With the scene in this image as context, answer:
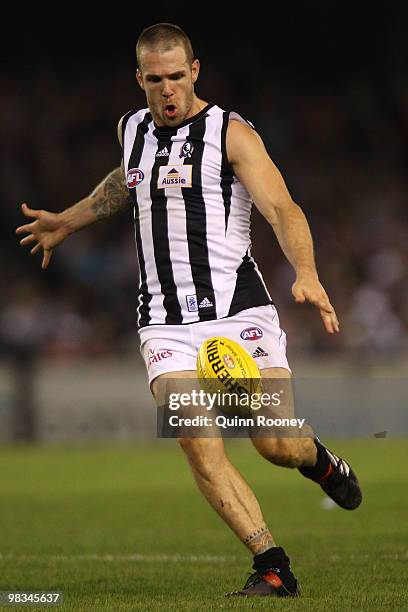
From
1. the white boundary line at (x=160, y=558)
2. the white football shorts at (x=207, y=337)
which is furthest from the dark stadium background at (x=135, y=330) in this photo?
the white football shorts at (x=207, y=337)

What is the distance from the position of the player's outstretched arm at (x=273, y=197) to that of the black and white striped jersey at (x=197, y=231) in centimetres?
9

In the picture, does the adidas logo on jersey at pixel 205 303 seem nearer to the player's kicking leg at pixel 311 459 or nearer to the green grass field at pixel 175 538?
the player's kicking leg at pixel 311 459

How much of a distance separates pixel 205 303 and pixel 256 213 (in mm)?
13012

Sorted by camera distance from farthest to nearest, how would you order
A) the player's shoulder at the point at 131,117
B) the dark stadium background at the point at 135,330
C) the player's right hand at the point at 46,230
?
the dark stadium background at the point at 135,330, the player's right hand at the point at 46,230, the player's shoulder at the point at 131,117

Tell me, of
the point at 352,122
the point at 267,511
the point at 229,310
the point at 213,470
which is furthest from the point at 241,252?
the point at 352,122

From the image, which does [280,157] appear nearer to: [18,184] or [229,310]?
[18,184]

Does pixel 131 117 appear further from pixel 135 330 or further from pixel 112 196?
pixel 135 330

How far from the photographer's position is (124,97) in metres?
21.8

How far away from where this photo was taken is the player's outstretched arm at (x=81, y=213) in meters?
6.63

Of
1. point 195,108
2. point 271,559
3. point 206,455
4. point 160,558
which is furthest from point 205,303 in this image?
point 160,558

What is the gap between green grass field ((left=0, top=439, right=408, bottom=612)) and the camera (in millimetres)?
5723

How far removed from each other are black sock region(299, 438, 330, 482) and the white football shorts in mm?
452

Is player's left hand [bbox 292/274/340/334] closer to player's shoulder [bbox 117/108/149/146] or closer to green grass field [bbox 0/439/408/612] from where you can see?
green grass field [bbox 0/439/408/612]

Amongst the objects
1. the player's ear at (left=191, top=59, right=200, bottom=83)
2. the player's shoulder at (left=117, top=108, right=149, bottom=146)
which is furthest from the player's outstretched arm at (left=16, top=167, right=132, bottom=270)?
the player's ear at (left=191, top=59, right=200, bottom=83)
